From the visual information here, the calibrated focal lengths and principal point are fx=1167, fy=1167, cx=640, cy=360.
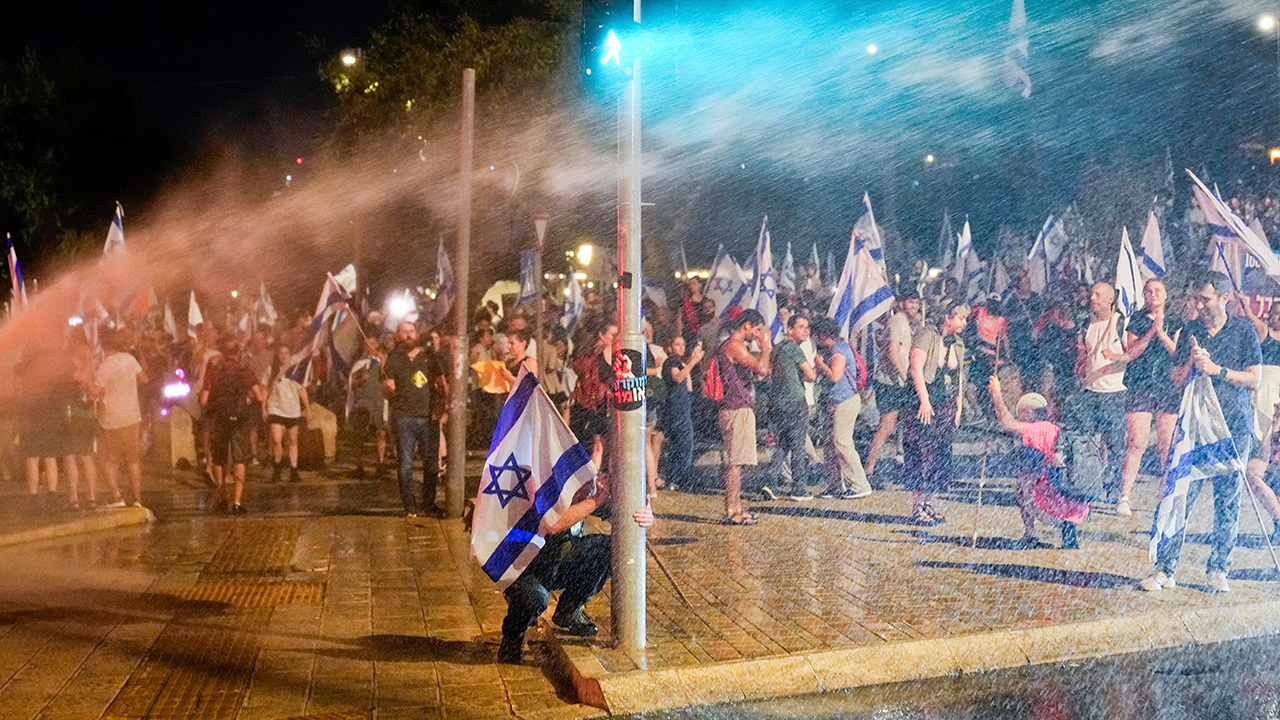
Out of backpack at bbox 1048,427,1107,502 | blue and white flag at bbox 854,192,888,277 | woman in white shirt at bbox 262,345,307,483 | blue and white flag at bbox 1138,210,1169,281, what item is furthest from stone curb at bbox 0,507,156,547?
blue and white flag at bbox 1138,210,1169,281

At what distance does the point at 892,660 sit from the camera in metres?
6.09

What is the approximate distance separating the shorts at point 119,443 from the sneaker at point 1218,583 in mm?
9761

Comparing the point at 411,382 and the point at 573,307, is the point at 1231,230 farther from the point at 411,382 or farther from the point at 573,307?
the point at 573,307

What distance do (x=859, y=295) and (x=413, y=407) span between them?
15.2 ft

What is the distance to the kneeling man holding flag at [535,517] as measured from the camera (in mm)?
6285

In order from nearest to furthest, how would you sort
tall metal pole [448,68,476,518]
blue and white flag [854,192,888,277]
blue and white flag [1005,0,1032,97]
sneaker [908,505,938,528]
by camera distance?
1. sneaker [908,505,938,528]
2. tall metal pole [448,68,476,518]
3. blue and white flag [854,192,888,277]
4. blue and white flag [1005,0,1032,97]

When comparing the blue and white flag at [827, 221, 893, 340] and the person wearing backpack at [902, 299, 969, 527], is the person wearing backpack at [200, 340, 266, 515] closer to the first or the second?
the blue and white flag at [827, 221, 893, 340]

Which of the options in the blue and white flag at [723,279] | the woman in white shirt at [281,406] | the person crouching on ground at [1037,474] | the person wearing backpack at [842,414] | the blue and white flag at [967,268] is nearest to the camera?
the person crouching on ground at [1037,474]

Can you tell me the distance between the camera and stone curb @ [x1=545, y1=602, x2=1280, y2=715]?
5711mm

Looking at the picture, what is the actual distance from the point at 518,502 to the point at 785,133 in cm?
2028

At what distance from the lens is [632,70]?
245 inches

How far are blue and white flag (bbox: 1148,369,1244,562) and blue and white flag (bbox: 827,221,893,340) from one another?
4.39 m

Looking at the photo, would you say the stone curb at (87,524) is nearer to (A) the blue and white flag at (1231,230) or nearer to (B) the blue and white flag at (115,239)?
(B) the blue and white flag at (115,239)

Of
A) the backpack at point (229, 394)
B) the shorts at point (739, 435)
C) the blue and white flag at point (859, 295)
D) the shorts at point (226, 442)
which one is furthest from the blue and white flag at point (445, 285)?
the blue and white flag at point (859, 295)
